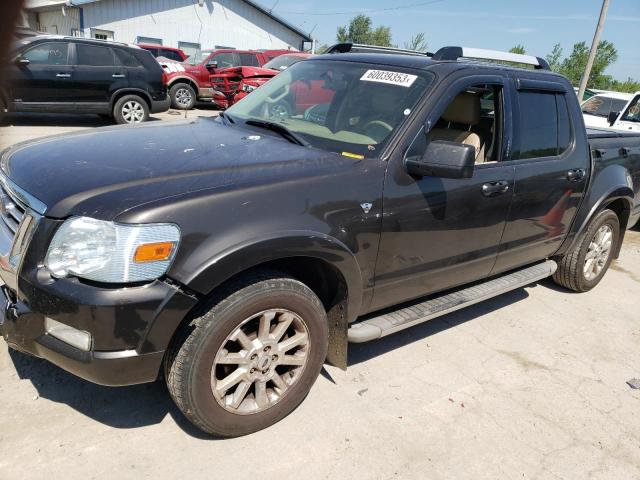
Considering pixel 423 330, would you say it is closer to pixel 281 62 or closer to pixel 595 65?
pixel 281 62

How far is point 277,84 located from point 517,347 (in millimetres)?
2640

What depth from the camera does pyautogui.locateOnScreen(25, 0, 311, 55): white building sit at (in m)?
24.5

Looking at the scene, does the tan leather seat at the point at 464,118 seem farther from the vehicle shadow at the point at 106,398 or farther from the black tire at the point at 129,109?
the black tire at the point at 129,109

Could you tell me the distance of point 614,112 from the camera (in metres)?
11.4

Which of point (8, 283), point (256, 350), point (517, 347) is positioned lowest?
point (517, 347)

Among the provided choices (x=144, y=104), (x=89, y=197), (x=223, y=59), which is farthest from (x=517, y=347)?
(x=223, y=59)

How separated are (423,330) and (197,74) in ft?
42.6

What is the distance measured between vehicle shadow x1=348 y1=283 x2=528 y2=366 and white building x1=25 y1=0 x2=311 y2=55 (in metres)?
23.3

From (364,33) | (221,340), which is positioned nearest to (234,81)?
(221,340)

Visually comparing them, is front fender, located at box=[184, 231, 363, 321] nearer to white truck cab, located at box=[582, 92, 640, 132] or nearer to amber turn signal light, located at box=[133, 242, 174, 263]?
amber turn signal light, located at box=[133, 242, 174, 263]

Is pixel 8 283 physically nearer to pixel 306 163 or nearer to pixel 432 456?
pixel 306 163

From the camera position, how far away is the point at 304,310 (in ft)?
8.73

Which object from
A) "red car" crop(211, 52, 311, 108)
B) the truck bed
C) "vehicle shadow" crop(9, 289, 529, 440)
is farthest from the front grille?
"red car" crop(211, 52, 311, 108)

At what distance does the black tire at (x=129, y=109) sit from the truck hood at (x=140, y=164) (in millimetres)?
8204
